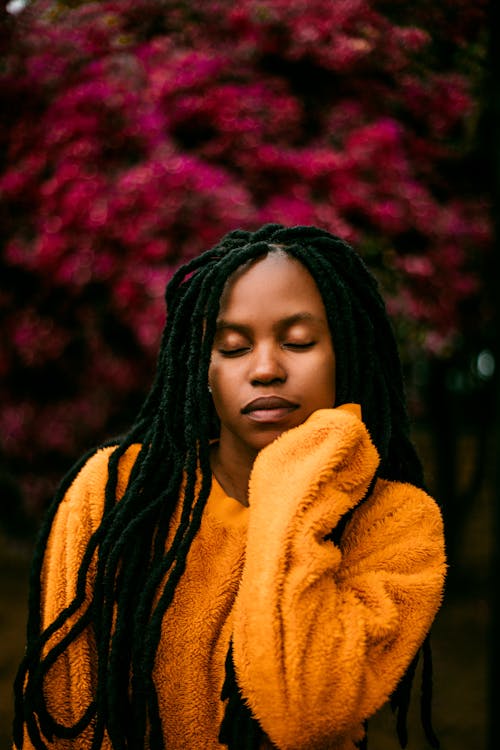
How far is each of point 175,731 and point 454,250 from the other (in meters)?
2.68

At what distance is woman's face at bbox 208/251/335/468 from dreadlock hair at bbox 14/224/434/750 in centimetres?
4

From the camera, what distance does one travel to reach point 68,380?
12.5ft

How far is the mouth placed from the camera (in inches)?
62.3

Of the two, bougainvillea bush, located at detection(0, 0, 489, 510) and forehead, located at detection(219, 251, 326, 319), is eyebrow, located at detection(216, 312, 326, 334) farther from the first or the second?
bougainvillea bush, located at detection(0, 0, 489, 510)

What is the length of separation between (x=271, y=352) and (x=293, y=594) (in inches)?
20.0

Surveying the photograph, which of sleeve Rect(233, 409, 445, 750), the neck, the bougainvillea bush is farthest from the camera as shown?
the bougainvillea bush

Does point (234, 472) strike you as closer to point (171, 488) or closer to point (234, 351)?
point (171, 488)

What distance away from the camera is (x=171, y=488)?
1743mm

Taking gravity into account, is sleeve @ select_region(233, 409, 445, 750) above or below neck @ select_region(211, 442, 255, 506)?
below

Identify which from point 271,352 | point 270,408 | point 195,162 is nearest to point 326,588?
point 270,408

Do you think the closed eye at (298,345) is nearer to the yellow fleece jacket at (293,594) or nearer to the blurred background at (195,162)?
the yellow fleece jacket at (293,594)

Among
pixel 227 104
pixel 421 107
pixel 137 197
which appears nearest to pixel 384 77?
pixel 421 107

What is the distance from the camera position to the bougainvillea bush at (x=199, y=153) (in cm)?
308

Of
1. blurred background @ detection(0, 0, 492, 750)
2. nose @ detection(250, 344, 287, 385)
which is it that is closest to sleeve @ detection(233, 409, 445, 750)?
nose @ detection(250, 344, 287, 385)
